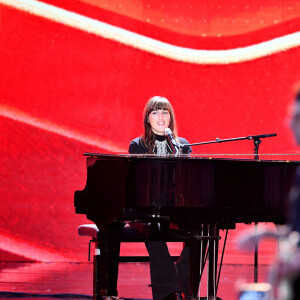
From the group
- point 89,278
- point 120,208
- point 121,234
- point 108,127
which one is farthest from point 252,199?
point 108,127

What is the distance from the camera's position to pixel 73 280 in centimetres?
460

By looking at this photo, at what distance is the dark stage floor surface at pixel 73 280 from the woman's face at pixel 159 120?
1051 mm

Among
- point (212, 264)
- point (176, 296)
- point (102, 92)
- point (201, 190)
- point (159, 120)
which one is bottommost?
point (176, 296)

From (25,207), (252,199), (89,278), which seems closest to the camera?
(252,199)

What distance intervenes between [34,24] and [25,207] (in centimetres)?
164

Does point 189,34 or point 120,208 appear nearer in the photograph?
point 120,208

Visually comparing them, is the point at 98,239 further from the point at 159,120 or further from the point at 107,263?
the point at 159,120

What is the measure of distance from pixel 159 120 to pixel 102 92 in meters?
1.92

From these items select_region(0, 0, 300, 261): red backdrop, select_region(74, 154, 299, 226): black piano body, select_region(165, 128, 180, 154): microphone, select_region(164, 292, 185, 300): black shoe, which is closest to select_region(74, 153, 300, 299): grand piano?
select_region(74, 154, 299, 226): black piano body

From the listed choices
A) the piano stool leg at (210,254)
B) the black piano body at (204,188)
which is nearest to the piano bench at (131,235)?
the piano stool leg at (210,254)

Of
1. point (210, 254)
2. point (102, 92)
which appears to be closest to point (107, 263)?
point (210, 254)

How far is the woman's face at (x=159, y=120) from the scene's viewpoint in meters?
3.75

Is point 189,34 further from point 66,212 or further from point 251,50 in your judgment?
point 66,212

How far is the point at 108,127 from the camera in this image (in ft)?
18.3
